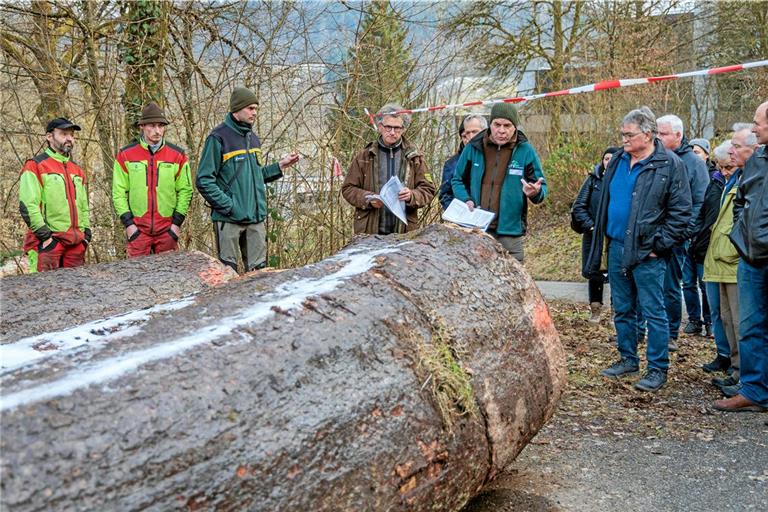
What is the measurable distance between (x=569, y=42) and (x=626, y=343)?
13.6 metres

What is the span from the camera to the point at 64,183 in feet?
21.5

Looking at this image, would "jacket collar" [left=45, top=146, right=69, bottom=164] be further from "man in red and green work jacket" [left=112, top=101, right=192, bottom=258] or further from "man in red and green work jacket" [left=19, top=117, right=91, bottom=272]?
"man in red and green work jacket" [left=112, top=101, right=192, bottom=258]

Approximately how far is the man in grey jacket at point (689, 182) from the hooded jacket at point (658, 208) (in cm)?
75

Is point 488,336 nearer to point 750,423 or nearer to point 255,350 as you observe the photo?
point 255,350

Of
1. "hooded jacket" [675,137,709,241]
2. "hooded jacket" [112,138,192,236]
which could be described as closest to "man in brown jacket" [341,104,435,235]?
"hooded jacket" [112,138,192,236]

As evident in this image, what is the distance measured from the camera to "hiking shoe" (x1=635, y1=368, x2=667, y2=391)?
537 centimetres

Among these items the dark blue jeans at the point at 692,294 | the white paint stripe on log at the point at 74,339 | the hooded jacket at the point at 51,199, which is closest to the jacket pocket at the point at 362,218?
the hooded jacket at the point at 51,199

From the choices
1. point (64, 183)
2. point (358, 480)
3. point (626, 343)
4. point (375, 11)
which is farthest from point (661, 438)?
point (375, 11)

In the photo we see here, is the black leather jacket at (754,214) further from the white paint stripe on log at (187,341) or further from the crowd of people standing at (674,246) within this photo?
the white paint stripe on log at (187,341)

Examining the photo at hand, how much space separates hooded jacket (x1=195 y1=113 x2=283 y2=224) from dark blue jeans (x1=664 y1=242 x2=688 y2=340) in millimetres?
3790

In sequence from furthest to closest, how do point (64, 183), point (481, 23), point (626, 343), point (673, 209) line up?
1. point (481, 23)
2. point (64, 183)
3. point (626, 343)
4. point (673, 209)

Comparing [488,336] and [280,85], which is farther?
[280,85]

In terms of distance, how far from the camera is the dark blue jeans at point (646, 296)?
211 inches

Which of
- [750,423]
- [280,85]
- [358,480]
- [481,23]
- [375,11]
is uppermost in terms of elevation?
[481,23]
